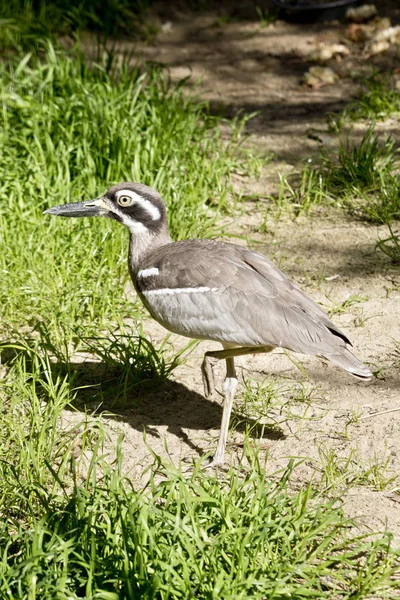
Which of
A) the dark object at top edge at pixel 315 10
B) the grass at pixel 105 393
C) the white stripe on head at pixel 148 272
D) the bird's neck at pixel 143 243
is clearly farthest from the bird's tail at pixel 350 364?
the dark object at top edge at pixel 315 10

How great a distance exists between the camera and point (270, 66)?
7789mm

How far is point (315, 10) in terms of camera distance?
8164 millimetres

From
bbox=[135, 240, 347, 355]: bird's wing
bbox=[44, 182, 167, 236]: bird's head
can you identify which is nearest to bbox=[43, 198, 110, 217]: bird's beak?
bbox=[44, 182, 167, 236]: bird's head

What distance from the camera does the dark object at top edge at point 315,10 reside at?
8.05 m

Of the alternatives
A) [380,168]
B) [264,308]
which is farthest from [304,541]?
[380,168]

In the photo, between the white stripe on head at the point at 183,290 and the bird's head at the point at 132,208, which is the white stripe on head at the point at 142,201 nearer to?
the bird's head at the point at 132,208

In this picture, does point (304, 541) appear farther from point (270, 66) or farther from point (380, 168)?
point (270, 66)

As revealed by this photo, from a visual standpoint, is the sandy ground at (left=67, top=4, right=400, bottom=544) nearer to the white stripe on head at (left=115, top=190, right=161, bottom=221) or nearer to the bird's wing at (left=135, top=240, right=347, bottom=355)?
the bird's wing at (left=135, top=240, right=347, bottom=355)

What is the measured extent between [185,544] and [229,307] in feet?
4.36

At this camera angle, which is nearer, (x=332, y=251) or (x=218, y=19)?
(x=332, y=251)

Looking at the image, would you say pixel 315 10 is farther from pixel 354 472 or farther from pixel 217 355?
pixel 354 472

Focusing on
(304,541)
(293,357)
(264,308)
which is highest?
(264,308)

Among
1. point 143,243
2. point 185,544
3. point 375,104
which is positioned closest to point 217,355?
point 143,243

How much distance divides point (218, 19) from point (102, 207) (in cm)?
446
